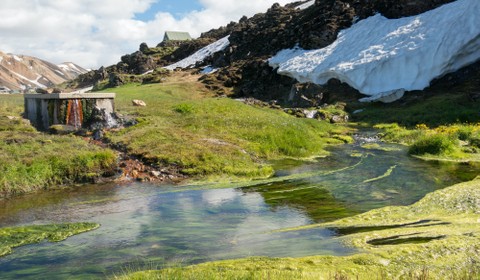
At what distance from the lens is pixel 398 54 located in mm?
59688

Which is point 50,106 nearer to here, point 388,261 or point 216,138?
point 216,138

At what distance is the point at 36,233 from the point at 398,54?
57.3 m

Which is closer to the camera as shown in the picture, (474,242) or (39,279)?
(39,279)

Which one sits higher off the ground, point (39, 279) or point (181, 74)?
point (181, 74)

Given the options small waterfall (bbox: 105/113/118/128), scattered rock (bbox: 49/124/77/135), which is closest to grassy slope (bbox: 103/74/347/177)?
small waterfall (bbox: 105/113/118/128)

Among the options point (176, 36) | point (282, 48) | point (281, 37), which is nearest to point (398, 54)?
point (282, 48)

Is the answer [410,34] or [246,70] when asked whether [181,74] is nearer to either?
[246,70]

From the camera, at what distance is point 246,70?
75.9 metres

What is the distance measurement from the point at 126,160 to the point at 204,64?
235ft

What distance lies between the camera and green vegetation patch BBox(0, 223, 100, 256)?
11000 mm

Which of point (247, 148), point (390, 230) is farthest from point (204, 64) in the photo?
point (390, 230)

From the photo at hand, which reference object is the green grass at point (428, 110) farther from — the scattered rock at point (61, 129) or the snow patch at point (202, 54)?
the snow patch at point (202, 54)

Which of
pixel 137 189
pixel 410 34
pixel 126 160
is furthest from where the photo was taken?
pixel 410 34

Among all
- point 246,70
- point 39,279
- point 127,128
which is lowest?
point 39,279
